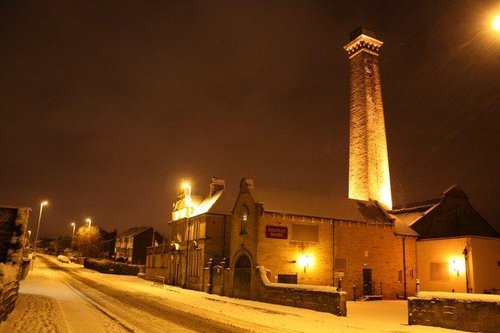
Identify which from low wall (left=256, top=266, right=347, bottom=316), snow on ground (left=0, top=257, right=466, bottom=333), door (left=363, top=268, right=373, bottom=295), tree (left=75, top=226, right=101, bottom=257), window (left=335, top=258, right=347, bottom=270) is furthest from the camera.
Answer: tree (left=75, top=226, right=101, bottom=257)

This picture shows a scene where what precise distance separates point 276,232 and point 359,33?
1220 inches

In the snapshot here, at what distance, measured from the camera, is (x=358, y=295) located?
33.7 metres

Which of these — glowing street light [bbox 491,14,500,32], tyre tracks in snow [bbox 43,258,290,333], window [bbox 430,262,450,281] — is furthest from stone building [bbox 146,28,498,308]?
glowing street light [bbox 491,14,500,32]

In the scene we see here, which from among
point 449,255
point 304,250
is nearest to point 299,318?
point 304,250

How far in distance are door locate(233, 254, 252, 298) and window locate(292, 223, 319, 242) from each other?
404 cm

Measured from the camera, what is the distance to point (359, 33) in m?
52.1

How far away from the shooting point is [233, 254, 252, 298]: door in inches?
1208

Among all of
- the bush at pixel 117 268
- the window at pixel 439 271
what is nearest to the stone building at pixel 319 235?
the window at pixel 439 271

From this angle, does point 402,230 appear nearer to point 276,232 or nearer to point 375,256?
point 375,256

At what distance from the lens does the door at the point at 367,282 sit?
34469mm

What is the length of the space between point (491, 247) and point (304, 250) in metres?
14.7

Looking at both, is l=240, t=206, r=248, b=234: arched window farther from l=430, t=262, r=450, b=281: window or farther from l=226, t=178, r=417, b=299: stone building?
l=430, t=262, r=450, b=281: window

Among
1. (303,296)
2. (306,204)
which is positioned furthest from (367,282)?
(303,296)

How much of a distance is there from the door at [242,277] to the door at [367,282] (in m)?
9.76
